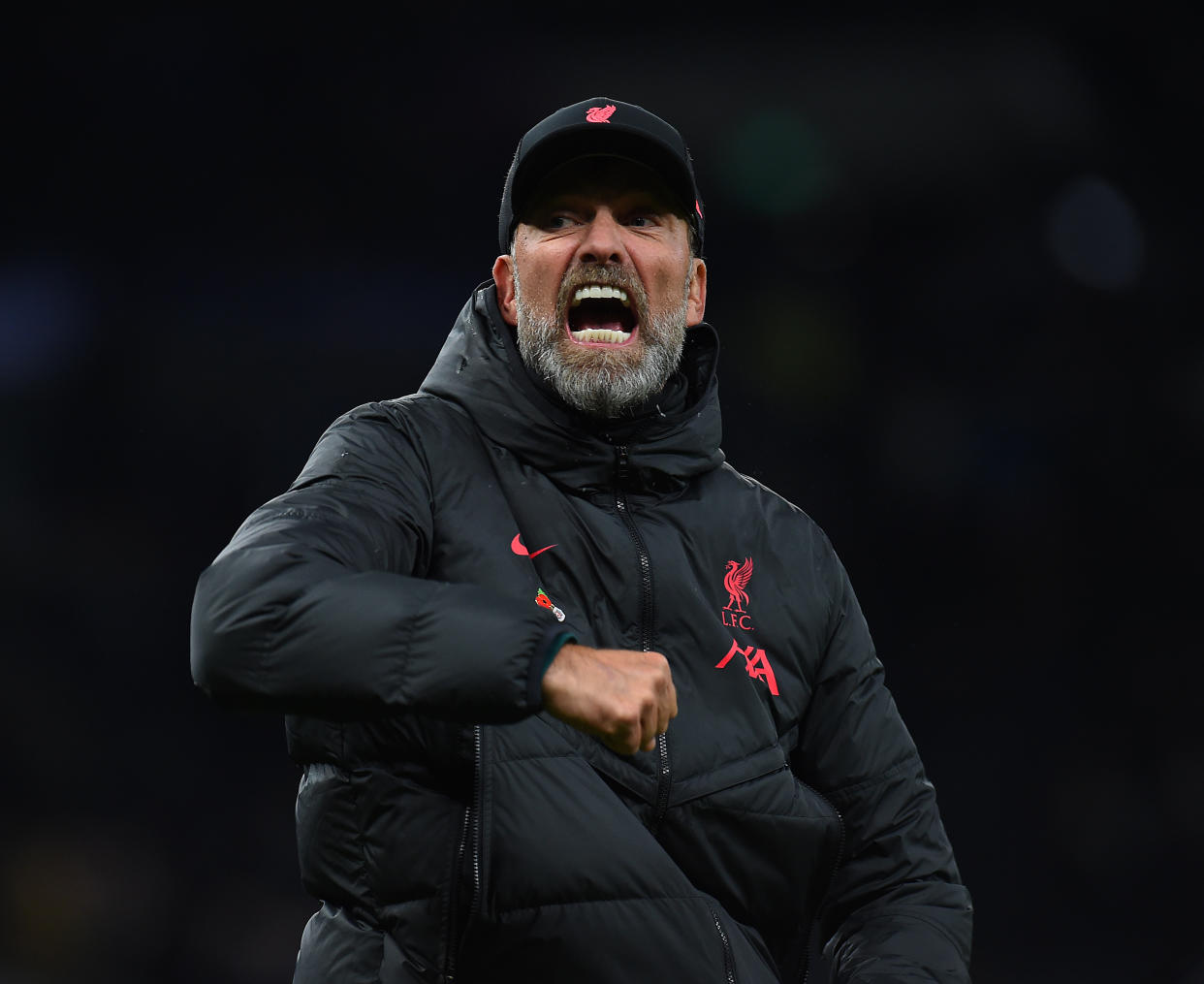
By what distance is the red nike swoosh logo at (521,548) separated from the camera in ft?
4.46

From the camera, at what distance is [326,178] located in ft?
11.0

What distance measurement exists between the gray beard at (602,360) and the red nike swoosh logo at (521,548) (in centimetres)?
19

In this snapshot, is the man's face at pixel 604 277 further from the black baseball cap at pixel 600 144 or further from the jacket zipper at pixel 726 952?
the jacket zipper at pixel 726 952

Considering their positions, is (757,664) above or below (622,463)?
below

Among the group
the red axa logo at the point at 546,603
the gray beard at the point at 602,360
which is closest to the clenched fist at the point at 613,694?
the red axa logo at the point at 546,603

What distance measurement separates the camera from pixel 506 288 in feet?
5.42

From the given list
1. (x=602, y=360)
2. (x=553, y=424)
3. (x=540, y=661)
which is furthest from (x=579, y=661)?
(x=602, y=360)

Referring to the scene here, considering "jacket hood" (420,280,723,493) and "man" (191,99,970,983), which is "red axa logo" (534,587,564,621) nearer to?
"man" (191,99,970,983)

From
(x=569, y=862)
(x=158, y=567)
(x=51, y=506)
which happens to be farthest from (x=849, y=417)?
(x=569, y=862)

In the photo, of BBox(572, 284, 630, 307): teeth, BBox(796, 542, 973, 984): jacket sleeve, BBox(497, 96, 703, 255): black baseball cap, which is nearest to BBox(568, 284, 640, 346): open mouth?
BBox(572, 284, 630, 307): teeth

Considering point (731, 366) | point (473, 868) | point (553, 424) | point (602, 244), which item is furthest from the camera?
point (731, 366)

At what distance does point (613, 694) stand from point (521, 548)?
1.36ft

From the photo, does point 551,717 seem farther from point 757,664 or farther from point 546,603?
point 757,664

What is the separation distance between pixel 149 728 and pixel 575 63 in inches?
73.3
